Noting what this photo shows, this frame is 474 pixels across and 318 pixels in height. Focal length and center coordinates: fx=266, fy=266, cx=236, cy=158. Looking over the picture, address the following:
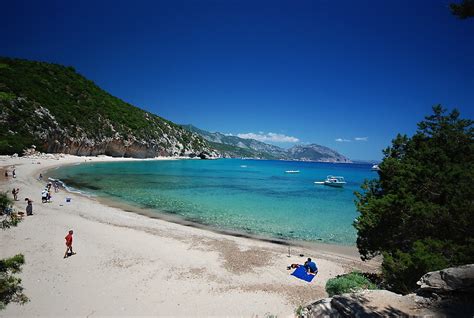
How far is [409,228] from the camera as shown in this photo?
32.1 ft

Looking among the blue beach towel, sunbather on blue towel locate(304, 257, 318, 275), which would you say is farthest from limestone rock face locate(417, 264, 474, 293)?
sunbather on blue towel locate(304, 257, 318, 275)

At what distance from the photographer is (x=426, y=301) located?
211 inches

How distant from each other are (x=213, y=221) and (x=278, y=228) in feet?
19.4

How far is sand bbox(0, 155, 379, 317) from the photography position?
9250mm

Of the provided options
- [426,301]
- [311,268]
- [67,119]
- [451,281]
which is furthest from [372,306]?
[67,119]

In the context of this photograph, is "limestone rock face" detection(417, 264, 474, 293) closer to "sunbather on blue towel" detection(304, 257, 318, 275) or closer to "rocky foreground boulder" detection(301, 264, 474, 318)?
"rocky foreground boulder" detection(301, 264, 474, 318)

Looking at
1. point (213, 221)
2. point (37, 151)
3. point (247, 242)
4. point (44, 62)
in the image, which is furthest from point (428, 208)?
point (44, 62)

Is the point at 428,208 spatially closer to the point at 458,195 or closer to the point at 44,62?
the point at 458,195

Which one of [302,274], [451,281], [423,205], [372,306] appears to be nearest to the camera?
[451,281]

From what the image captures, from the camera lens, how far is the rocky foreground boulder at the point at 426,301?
5023 mm

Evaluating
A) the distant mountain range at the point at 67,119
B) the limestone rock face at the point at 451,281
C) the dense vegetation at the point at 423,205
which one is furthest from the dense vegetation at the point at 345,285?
the distant mountain range at the point at 67,119

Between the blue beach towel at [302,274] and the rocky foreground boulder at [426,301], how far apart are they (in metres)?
6.84

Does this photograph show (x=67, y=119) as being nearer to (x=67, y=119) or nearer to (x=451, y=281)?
(x=67, y=119)

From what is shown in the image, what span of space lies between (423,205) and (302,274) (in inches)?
248
